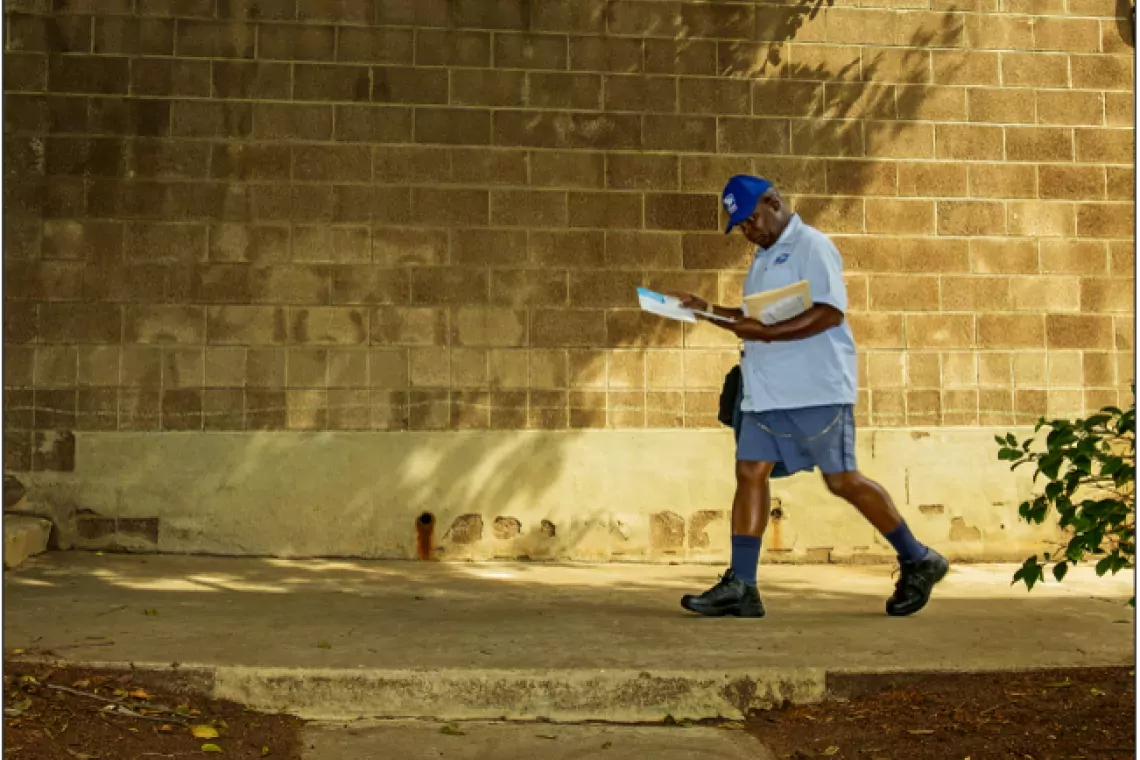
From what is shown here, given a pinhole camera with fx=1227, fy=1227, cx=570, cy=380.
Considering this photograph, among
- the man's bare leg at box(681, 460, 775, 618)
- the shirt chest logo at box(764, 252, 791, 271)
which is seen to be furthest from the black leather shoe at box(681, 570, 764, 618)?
the shirt chest logo at box(764, 252, 791, 271)

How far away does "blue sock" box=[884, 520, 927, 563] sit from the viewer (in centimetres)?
483

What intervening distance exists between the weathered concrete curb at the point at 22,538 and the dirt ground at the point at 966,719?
3.77 meters

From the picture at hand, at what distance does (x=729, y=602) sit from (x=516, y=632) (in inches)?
35.0

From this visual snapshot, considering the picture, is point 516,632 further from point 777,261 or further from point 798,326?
point 777,261

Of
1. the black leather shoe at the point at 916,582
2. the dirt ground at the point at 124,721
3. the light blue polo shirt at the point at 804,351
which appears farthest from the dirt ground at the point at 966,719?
the dirt ground at the point at 124,721

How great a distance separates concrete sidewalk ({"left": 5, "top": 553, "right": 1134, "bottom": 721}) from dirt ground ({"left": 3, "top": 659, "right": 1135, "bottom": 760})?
8cm

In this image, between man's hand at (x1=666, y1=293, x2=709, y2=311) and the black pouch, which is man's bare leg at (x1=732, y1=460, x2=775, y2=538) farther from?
man's hand at (x1=666, y1=293, x2=709, y2=311)

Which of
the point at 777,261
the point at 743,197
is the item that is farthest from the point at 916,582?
the point at 743,197

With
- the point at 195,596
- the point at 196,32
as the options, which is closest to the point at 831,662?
the point at 195,596

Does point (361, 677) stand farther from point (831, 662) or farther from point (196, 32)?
point (196, 32)

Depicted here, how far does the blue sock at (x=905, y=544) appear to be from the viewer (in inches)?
190

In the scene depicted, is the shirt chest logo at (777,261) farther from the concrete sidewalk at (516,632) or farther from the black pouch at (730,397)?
the concrete sidewalk at (516,632)

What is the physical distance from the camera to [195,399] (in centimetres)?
642

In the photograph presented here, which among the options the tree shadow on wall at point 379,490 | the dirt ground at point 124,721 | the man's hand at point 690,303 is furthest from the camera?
the tree shadow on wall at point 379,490
